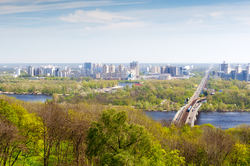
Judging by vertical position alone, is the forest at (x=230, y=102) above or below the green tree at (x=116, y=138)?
below

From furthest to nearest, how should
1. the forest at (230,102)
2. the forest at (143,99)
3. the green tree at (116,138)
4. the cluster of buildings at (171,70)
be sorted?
the cluster of buildings at (171,70) < the forest at (143,99) < the forest at (230,102) < the green tree at (116,138)

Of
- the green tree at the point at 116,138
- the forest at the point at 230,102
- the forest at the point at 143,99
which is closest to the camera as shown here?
the green tree at the point at 116,138

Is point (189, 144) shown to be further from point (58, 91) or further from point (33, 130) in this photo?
point (58, 91)

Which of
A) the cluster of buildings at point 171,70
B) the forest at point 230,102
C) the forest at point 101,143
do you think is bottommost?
the forest at point 230,102

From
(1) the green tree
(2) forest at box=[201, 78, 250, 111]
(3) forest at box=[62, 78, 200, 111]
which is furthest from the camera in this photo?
(3) forest at box=[62, 78, 200, 111]

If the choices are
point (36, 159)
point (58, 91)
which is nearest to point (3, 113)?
point (36, 159)

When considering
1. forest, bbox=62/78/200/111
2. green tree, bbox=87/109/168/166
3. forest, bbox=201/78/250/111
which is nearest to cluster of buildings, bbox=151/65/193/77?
forest, bbox=62/78/200/111

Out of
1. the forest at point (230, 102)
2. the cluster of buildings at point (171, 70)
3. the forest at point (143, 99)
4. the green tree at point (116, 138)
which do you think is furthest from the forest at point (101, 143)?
the cluster of buildings at point (171, 70)

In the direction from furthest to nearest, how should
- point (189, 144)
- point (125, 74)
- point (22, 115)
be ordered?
point (125, 74), point (189, 144), point (22, 115)

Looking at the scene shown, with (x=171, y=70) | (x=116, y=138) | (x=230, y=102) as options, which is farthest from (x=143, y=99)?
(x=171, y=70)

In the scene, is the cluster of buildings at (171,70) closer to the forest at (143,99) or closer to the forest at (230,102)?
the forest at (143,99)

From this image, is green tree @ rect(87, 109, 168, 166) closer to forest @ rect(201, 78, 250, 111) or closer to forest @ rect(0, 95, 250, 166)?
forest @ rect(0, 95, 250, 166)
